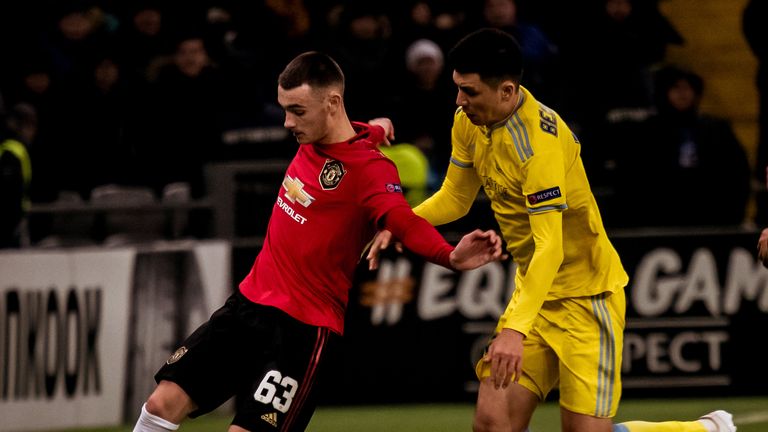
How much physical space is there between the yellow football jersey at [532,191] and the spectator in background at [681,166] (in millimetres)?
4929

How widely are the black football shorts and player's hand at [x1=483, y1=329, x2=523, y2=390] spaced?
2.50 ft

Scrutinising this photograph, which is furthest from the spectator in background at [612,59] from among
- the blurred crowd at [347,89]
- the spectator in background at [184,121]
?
the spectator in background at [184,121]

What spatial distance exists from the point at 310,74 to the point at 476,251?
1.06 m

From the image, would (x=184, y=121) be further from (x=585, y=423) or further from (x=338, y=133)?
(x=585, y=423)

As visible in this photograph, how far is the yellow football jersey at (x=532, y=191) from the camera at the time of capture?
5.77 metres

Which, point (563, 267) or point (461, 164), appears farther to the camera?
point (461, 164)

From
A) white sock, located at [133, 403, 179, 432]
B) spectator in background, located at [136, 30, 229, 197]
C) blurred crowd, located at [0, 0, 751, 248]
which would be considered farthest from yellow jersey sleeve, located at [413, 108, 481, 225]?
spectator in background, located at [136, 30, 229, 197]

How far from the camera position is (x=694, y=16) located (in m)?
14.1

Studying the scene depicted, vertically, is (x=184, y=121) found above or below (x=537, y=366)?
above

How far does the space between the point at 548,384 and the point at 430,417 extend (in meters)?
3.88

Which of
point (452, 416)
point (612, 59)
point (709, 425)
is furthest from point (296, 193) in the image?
point (612, 59)

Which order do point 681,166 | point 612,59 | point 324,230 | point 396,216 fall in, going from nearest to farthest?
point 396,216
point 324,230
point 681,166
point 612,59

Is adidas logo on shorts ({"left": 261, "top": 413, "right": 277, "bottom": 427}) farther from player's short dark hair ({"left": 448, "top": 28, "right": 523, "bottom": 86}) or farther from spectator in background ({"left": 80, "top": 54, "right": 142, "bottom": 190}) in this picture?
spectator in background ({"left": 80, "top": 54, "right": 142, "bottom": 190})

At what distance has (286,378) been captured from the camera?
5.84m
